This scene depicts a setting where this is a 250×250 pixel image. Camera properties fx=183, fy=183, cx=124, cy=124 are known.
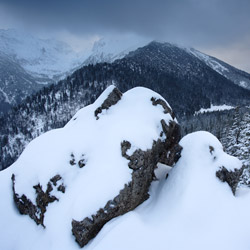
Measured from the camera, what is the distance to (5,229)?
480 inches

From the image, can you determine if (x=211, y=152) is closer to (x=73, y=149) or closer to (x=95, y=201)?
(x=95, y=201)

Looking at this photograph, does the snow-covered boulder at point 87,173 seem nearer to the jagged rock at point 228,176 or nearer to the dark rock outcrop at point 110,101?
the dark rock outcrop at point 110,101

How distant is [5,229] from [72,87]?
176 meters

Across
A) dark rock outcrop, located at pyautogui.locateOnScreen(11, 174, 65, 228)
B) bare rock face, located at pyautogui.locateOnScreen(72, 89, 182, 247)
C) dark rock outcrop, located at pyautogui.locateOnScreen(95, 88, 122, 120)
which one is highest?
dark rock outcrop, located at pyautogui.locateOnScreen(95, 88, 122, 120)

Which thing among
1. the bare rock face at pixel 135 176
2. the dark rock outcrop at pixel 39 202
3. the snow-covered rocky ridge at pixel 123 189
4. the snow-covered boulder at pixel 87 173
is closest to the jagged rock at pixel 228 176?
the snow-covered rocky ridge at pixel 123 189

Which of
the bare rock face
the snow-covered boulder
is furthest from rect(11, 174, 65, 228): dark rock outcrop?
the bare rock face

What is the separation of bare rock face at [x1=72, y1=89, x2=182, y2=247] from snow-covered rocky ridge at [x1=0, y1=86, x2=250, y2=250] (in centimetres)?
6

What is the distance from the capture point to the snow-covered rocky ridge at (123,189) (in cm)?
904

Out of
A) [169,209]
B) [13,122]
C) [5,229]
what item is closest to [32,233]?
[5,229]

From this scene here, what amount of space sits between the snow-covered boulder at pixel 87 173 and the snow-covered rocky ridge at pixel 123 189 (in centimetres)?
6

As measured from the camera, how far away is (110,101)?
51.5 ft

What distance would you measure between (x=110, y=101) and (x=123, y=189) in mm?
7819

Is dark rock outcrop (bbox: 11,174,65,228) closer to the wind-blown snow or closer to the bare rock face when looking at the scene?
the bare rock face

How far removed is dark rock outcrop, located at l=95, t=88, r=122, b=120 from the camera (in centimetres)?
1529
